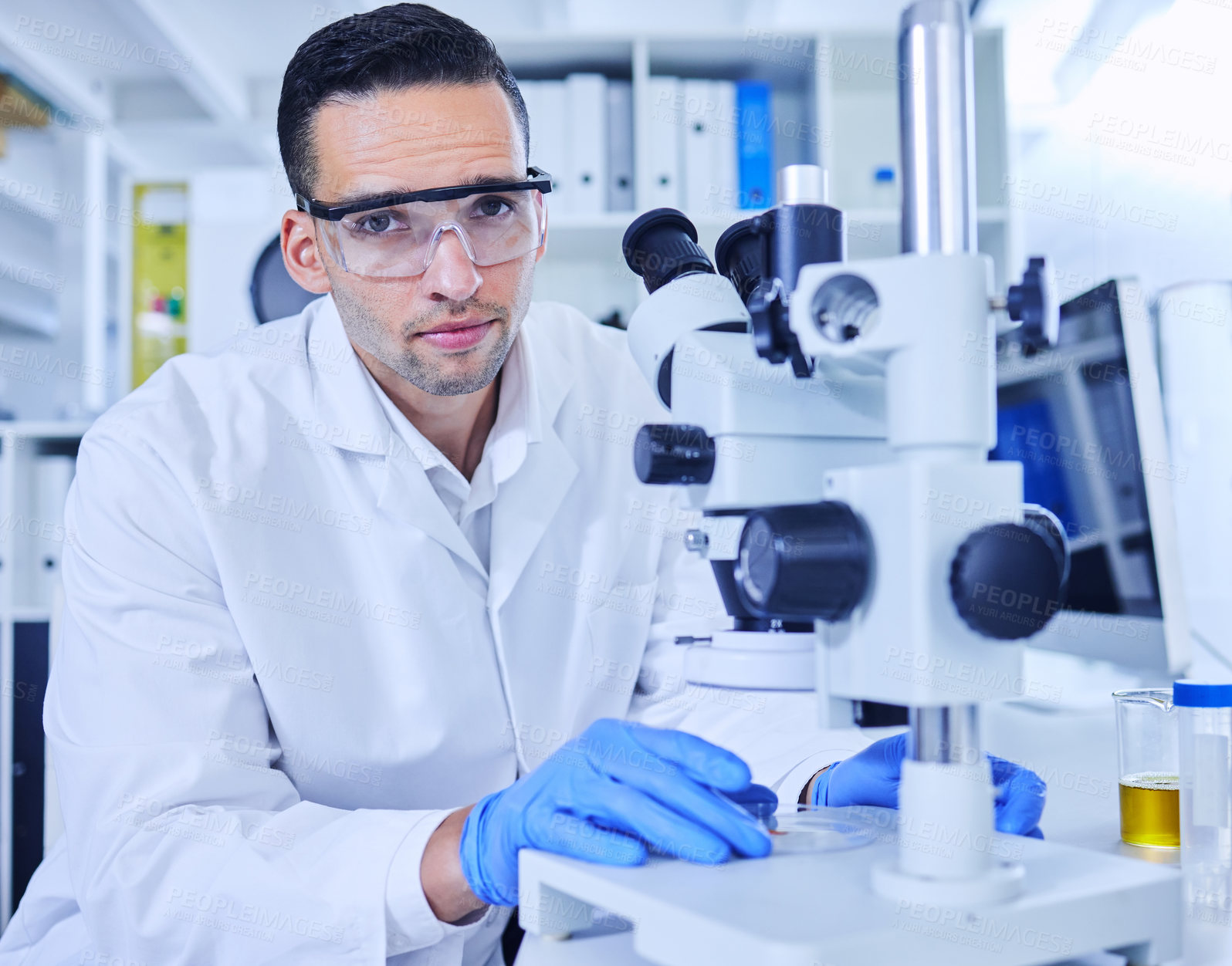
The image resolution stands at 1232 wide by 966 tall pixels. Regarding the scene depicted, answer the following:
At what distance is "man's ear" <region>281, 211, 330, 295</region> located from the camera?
131cm

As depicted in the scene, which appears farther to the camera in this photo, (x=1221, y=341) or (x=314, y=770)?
(x=1221, y=341)

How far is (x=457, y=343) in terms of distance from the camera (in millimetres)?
1145

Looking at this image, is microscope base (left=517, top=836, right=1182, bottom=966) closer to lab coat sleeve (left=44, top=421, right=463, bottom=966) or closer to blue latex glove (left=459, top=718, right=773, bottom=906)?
blue latex glove (left=459, top=718, right=773, bottom=906)

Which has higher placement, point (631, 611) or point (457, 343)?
point (457, 343)

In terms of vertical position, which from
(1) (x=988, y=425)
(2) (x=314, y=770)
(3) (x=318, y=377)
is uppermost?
(3) (x=318, y=377)

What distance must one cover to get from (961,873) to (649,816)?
8.5 inches

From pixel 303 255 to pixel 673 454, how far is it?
895 millimetres

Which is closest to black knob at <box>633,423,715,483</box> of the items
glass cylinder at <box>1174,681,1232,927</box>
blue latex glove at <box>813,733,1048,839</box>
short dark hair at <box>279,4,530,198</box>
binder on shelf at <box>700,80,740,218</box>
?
blue latex glove at <box>813,733,1048,839</box>

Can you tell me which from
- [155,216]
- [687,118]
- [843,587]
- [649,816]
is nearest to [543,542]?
[649,816]

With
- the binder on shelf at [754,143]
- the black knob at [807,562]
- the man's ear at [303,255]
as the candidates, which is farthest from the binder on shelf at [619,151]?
the black knob at [807,562]

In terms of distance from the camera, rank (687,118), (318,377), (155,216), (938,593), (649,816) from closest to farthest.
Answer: (938,593) → (649,816) → (318,377) → (687,118) → (155,216)

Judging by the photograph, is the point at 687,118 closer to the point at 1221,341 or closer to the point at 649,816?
the point at 1221,341

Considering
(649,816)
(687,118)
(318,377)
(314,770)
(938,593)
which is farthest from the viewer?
(687,118)

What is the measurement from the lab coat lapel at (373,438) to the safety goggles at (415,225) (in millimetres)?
153
